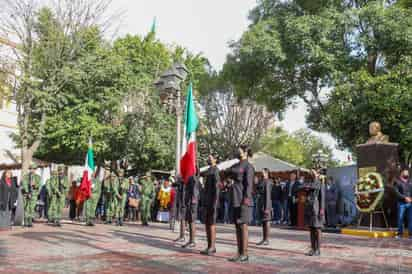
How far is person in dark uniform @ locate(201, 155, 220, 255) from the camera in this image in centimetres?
948

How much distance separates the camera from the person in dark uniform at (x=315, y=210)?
9.62m

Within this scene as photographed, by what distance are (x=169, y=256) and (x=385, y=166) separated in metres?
9.21

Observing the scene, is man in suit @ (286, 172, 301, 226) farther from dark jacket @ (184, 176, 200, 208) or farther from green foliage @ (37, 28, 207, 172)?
green foliage @ (37, 28, 207, 172)

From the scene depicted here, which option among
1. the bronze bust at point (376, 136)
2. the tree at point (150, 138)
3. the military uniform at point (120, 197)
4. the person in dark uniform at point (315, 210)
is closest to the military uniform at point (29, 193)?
the military uniform at point (120, 197)

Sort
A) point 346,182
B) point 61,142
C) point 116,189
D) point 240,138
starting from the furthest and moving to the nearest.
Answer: point 240,138, point 61,142, point 346,182, point 116,189

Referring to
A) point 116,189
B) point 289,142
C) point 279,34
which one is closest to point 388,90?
point 279,34

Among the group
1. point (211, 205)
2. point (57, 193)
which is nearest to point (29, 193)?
point (57, 193)

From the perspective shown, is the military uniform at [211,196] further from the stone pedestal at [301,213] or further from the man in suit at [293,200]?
the man in suit at [293,200]

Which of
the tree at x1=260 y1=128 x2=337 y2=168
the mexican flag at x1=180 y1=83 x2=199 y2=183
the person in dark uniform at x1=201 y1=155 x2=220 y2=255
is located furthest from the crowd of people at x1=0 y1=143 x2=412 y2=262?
the tree at x1=260 y1=128 x2=337 y2=168

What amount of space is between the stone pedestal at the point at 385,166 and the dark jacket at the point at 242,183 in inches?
325

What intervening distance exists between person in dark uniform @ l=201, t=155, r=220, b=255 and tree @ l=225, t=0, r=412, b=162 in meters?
9.92

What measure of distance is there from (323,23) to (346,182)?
6.54 m

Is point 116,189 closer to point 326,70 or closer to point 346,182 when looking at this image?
point 346,182

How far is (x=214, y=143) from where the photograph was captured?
3853 centimetres
